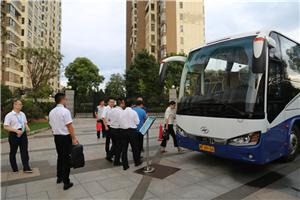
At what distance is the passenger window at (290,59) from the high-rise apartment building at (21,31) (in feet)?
74.5

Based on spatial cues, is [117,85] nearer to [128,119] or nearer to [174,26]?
[174,26]

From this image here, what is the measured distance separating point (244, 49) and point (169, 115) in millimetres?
3320

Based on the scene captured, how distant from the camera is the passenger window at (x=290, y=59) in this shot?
5.50 metres

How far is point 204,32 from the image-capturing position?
4716cm

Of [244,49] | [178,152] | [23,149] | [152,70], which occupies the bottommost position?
[178,152]

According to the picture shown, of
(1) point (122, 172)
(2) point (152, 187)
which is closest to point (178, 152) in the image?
(1) point (122, 172)

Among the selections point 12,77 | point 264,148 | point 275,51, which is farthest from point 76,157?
point 12,77

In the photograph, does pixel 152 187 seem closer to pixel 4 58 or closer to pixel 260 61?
pixel 260 61

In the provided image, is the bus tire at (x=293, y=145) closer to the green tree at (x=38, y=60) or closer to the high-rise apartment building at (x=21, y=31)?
the green tree at (x=38, y=60)

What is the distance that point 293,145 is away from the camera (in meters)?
5.64

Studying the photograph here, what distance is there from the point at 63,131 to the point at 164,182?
2.41m

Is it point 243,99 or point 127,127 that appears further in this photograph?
point 127,127

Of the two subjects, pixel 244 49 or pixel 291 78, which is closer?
pixel 244 49

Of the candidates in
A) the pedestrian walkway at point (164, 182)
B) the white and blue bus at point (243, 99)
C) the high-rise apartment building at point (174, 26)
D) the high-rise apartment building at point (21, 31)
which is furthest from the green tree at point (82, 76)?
the white and blue bus at point (243, 99)
